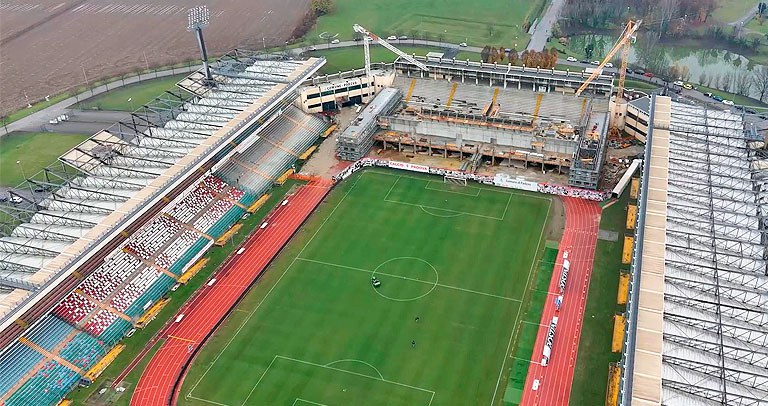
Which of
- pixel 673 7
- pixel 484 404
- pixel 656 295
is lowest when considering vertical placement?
pixel 484 404

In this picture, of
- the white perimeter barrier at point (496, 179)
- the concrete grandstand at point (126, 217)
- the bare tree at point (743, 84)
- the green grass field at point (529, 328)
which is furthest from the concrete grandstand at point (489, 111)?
the bare tree at point (743, 84)

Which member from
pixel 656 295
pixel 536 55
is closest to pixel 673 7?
pixel 536 55

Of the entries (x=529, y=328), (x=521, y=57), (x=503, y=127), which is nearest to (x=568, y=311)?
(x=529, y=328)

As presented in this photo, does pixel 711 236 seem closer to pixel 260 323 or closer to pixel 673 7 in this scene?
pixel 260 323

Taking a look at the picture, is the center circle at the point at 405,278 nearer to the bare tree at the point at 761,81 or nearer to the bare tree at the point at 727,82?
the bare tree at the point at 727,82

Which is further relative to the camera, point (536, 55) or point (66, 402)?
point (536, 55)

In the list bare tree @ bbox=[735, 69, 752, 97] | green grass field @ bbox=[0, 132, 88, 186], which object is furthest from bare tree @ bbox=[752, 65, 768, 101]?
green grass field @ bbox=[0, 132, 88, 186]
